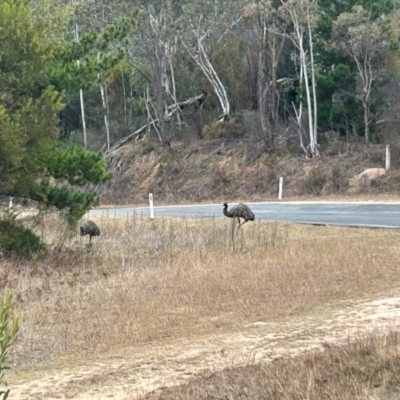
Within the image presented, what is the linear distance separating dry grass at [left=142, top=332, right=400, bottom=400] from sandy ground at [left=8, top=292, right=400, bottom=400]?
51cm

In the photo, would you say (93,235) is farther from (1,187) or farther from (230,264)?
(230,264)

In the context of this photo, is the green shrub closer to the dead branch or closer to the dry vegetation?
the dead branch

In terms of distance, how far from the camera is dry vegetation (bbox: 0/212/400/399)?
30.7ft

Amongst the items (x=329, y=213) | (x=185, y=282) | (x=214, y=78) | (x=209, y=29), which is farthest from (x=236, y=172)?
(x=185, y=282)

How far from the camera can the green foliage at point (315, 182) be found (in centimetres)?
3431

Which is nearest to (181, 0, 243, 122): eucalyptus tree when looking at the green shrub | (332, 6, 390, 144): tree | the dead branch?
the dead branch

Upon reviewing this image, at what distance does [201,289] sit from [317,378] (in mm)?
5714

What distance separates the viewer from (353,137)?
3769 centimetres

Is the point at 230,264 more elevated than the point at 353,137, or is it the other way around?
the point at 353,137

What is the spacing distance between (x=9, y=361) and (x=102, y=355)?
124 centimetres

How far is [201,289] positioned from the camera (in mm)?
12266

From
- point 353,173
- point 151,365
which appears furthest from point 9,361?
point 353,173

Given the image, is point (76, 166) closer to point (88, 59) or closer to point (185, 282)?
point (88, 59)

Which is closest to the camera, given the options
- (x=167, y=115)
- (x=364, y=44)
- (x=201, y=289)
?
(x=201, y=289)
